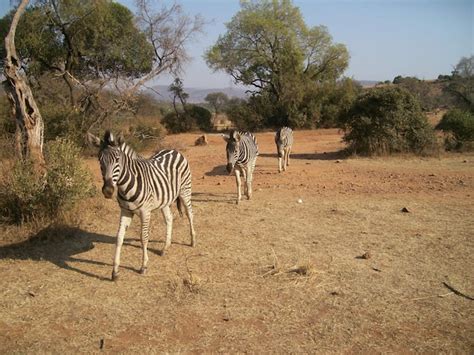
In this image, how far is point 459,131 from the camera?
16.7 m

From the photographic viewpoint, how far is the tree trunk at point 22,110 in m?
8.07

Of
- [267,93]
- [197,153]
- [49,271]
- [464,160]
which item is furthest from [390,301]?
[267,93]

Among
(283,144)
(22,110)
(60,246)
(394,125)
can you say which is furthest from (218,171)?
(60,246)

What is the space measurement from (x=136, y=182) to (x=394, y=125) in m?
13.0

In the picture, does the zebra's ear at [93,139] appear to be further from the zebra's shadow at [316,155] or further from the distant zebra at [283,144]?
the zebra's shadow at [316,155]

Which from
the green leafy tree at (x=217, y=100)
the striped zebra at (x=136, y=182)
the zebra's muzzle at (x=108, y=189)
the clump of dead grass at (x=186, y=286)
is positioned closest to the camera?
the zebra's muzzle at (x=108, y=189)

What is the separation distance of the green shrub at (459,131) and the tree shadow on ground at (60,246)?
14721 millimetres

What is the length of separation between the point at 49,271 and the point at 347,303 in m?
4.38

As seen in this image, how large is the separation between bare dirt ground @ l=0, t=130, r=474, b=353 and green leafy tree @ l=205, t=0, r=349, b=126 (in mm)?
24719

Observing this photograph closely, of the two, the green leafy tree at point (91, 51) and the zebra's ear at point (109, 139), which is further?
the green leafy tree at point (91, 51)

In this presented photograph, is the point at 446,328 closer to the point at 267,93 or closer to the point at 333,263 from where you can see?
the point at 333,263

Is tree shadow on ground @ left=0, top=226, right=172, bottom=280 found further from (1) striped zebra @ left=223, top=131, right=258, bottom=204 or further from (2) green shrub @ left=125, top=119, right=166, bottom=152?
(2) green shrub @ left=125, top=119, right=166, bottom=152

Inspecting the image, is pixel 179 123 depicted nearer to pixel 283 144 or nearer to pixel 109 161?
pixel 283 144

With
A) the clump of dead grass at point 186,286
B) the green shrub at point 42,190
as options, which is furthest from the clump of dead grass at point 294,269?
the green shrub at point 42,190
